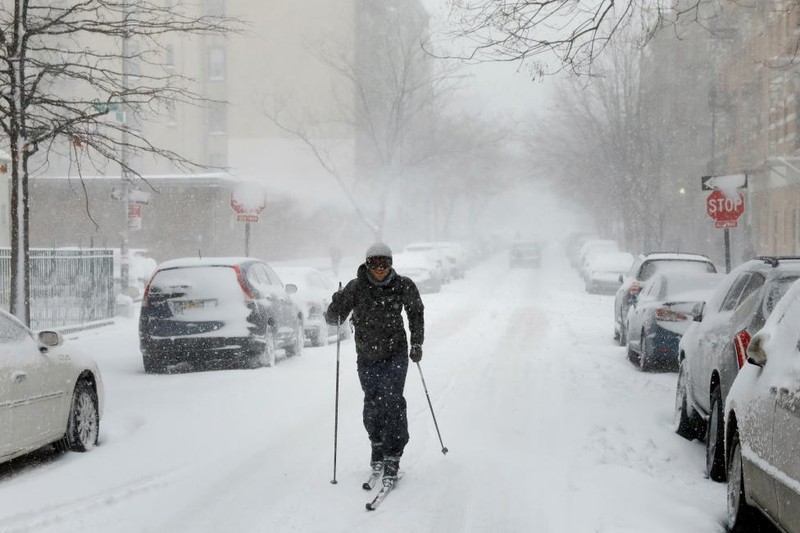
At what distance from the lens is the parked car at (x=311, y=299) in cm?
1844

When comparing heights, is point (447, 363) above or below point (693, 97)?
below

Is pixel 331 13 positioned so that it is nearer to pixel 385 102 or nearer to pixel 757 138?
pixel 385 102

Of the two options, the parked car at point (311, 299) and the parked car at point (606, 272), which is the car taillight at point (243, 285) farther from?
the parked car at point (606, 272)

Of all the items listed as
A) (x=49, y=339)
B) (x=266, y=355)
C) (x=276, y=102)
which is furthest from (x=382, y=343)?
(x=276, y=102)

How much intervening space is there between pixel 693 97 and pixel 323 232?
924 inches

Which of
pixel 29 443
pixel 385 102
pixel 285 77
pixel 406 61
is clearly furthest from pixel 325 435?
pixel 285 77

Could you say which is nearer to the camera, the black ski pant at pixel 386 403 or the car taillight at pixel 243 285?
the black ski pant at pixel 386 403

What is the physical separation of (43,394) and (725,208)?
14.8 m

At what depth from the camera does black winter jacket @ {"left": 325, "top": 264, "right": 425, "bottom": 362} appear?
24.5ft

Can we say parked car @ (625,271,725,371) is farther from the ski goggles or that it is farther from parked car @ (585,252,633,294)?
parked car @ (585,252,633,294)

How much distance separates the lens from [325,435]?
9.38m

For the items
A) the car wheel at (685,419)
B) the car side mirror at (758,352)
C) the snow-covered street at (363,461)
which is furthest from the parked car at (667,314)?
the car side mirror at (758,352)

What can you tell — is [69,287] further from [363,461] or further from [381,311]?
[381,311]

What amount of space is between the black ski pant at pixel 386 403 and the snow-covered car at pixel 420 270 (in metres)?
29.2
